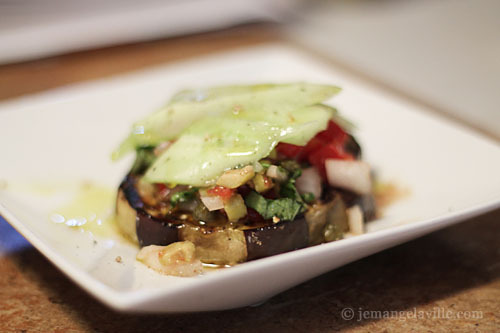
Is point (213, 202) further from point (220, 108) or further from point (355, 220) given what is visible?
point (355, 220)

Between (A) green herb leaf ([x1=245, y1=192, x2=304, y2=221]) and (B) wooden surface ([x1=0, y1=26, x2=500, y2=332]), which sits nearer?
(B) wooden surface ([x1=0, y1=26, x2=500, y2=332])

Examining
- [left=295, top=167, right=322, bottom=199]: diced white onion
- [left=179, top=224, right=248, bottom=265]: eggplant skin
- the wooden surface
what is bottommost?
the wooden surface

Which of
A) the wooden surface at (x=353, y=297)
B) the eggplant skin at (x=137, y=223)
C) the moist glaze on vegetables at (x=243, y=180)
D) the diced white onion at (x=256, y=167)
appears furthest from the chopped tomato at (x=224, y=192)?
the wooden surface at (x=353, y=297)

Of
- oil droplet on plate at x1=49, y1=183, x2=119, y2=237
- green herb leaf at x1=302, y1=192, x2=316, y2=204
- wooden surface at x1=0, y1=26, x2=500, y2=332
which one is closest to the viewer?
wooden surface at x1=0, y1=26, x2=500, y2=332

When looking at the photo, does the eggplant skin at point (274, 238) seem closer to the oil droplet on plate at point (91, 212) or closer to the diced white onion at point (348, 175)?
the diced white onion at point (348, 175)

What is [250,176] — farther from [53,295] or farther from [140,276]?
[53,295]

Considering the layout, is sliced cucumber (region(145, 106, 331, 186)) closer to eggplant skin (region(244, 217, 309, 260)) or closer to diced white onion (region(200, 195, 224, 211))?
diced white onion (region(200, 195, 224, 211))

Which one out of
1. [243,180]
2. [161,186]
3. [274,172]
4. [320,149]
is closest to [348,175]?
[320,149]

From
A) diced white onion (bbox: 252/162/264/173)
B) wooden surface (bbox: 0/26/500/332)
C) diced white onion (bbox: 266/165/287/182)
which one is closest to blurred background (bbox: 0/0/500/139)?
wooden surface (bbox: 0/26/500/332)
